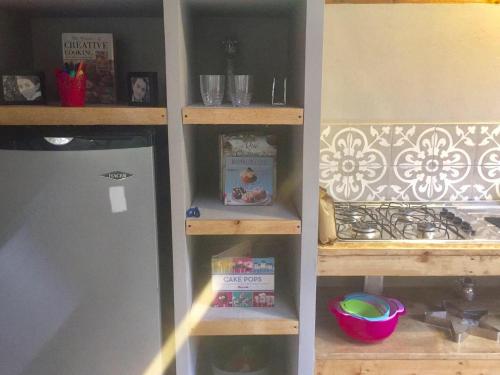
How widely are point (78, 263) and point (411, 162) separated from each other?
4.67 feet

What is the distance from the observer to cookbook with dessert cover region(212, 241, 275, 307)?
1593 mm

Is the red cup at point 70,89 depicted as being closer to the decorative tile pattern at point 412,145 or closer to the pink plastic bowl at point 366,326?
the pink plastic bowl at point 366,326

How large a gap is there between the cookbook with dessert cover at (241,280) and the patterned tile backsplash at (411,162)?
2.09 ft

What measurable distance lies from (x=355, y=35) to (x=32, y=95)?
127 centimetres

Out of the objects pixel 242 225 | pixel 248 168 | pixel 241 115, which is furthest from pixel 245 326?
pixel 241 115

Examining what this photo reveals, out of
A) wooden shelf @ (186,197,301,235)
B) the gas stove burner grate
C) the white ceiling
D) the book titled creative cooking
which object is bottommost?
the gas stove burner grate

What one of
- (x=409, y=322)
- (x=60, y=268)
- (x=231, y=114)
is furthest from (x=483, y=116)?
(x=60, y=268)

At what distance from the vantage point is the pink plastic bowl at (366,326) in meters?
1.64

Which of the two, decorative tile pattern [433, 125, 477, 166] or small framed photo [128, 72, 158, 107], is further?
decorative tile pattern [433, 125, 477, 166]

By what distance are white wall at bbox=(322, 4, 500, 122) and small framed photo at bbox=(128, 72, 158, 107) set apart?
0.82 metres

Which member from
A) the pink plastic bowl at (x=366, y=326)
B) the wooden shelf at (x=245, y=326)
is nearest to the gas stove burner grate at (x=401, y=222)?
the pink plastic bowl at (x=366, y=326)

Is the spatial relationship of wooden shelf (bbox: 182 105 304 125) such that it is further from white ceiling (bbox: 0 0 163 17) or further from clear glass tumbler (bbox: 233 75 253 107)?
white ceiling (bbox: 0 0 163 17)

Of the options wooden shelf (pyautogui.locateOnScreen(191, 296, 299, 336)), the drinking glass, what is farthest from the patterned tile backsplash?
wooden shelf (pyautogui.locateOnScreen(191, 296, 299, 336))

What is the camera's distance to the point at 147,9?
1.64 meters
